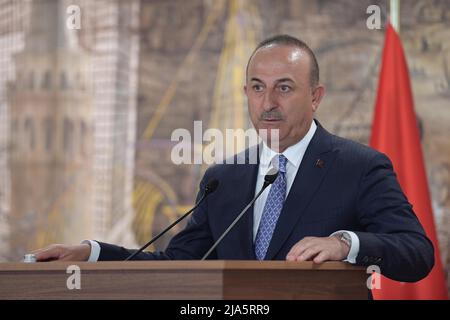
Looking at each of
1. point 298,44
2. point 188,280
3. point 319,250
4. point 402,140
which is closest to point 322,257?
point 319,250

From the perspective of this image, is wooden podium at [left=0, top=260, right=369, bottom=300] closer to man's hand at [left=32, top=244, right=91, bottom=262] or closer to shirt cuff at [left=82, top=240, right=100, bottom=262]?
man's hand at [left=32, top=244, right=91, bottom=262]

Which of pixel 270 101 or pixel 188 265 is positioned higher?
pixel 270 101

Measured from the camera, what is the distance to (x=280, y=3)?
6609 millimetres

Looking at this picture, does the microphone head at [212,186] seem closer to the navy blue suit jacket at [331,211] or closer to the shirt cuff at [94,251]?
the navy blue suit jacket at [331,211]

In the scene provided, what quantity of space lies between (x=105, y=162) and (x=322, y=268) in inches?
168

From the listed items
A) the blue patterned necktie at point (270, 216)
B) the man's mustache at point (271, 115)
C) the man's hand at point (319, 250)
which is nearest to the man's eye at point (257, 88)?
the man's mustache at point (271, 115)

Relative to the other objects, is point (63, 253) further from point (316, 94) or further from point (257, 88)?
point (316, 94)

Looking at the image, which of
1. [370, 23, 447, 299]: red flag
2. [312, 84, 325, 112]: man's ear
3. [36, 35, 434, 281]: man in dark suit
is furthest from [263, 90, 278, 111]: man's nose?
[370, 23, 447, 299]: red flag

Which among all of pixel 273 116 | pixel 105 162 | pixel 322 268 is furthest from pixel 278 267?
pixel 105 162

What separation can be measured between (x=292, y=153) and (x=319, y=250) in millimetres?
939

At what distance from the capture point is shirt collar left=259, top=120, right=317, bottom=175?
12.0 feet

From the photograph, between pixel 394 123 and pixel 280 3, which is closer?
pixel 394 123

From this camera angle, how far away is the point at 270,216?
3518 mm

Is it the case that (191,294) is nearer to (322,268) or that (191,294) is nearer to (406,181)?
(322,268)
